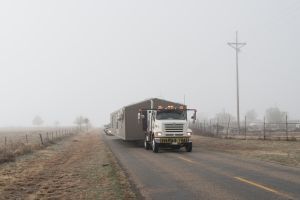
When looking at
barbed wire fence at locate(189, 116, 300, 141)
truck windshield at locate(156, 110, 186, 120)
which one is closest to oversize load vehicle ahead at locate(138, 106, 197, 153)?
truck windshield at locate(156, 110, 186, 120)

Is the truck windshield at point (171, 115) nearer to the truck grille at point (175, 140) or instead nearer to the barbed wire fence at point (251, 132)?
the truck grille at point (175, 140)

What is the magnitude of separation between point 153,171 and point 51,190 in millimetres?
5383

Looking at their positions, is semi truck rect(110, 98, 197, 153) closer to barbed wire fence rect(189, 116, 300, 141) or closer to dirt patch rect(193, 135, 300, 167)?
dirt patch rect(193, 135, 300, 167)

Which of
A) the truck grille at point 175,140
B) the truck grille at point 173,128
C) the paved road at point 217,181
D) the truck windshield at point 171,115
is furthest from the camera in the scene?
the truck windshield at point 171,115

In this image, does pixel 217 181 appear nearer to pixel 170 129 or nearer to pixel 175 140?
pixel 175 140

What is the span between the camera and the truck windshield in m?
31.7

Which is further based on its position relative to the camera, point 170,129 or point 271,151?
point 170,129

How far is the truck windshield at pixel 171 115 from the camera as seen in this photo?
31.7 m

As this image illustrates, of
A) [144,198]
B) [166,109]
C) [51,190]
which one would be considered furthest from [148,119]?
[144,198]

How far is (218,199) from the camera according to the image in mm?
11406

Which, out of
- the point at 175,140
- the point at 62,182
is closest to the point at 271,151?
the point at 175,140

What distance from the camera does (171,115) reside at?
3184cm

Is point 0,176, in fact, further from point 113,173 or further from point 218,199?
point 218,199

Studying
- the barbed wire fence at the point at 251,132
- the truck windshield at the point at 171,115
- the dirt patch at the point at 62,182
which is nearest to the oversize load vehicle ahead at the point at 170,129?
the truck windshield at the point at 171,115
